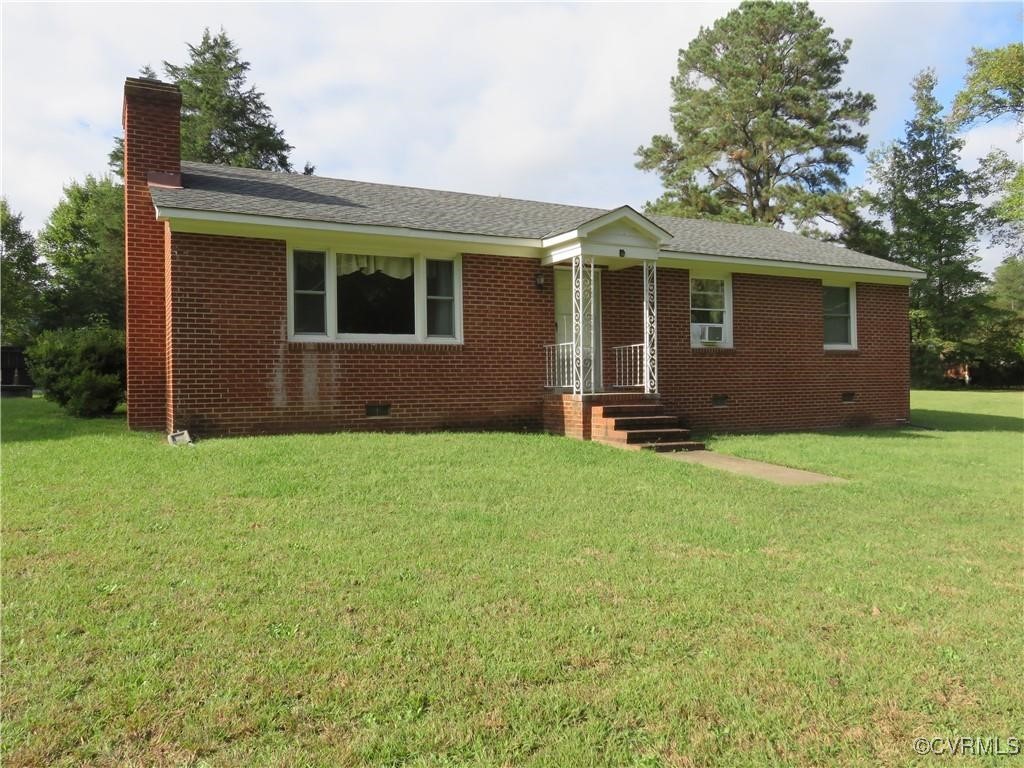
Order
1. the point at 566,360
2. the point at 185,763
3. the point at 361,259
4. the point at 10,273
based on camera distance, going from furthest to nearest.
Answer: the point at 10,273
the point at 566,360
the point at 361,259
the point at 185,763

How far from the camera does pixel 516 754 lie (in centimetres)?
261

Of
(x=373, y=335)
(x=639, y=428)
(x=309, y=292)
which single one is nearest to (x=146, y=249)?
(x=309, y=292)

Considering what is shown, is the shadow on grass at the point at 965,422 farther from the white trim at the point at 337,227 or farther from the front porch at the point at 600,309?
the white trim at the point at 337,227

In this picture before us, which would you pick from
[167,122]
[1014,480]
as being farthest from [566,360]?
[167,122]

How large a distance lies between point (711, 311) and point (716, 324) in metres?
0.27

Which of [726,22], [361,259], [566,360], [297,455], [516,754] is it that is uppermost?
[726,22]

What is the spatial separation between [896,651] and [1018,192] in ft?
100

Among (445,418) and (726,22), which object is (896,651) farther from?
(726,22)

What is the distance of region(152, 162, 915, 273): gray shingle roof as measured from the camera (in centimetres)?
1028

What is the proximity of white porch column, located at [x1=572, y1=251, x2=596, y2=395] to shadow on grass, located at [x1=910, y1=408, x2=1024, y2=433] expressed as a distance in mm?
8034

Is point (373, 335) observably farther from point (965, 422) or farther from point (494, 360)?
point (965, 422)

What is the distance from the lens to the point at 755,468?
8828 mm

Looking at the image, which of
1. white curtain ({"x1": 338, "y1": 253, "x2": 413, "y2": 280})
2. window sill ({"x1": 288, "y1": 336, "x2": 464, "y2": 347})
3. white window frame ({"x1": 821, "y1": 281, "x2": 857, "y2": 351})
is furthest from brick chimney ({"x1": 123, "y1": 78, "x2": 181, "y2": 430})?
white window frame ({"x1": 821, "y1": 281, "x2": 857, "y2": 351})

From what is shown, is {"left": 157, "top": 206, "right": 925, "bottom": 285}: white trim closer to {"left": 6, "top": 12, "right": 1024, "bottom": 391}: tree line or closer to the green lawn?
the green lawn
